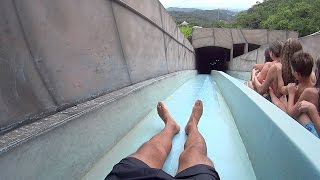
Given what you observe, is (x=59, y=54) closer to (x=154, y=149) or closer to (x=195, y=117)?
(x=154, y=149)

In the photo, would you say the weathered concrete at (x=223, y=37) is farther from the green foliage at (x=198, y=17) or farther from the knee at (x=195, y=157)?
the green foliage at (x=198, y=17)

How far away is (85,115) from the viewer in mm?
2107

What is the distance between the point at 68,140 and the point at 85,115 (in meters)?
0.28

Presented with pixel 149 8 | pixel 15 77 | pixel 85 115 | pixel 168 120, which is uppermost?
pixel 149 8

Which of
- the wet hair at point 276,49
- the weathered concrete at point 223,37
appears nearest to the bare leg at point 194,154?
the wet hair at point 276,49

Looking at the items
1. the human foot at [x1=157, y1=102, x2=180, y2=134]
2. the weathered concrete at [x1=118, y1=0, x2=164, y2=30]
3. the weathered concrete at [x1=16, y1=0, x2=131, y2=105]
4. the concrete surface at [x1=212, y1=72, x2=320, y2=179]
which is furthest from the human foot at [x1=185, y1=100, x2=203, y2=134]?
the weathered concrete at [x1=118, y1=0, x2=164, y2=30]

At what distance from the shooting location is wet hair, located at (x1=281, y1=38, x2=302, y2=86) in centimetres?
356

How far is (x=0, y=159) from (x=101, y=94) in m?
1.62

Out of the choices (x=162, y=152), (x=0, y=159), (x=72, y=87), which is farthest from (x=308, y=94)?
(x=0, y=159)

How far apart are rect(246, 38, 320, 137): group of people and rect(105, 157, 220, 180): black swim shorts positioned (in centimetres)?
126

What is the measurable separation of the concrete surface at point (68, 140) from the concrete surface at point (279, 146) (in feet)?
3.05

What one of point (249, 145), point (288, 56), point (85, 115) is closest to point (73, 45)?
point (85, 115)

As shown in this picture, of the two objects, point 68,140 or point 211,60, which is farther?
point 211,60

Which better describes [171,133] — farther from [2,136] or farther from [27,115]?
[2,136]
